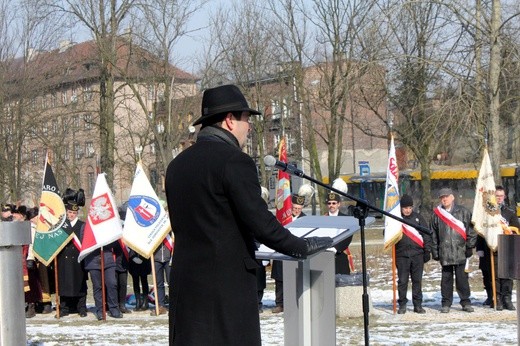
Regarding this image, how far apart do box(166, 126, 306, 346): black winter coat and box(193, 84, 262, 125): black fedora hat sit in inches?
7.4

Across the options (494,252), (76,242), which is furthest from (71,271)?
(494,252)

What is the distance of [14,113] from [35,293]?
1657 cm

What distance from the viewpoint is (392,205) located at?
46.2 ft

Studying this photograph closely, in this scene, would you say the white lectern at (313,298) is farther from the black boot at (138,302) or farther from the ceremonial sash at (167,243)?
the black boot at (138,302)

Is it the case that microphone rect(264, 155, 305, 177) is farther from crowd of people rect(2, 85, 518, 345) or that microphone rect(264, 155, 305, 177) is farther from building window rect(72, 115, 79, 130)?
building window rect(72, 115, 79, 130)

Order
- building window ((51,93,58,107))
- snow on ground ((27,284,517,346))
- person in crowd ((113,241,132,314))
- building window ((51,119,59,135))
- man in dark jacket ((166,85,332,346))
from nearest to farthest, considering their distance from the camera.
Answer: man in dark jacket ((166,85,332,346)) → snow on ground ((27,284,517,346)) → person in crowd ((113,241,132,314)) → building window ((51,93,58,107)) → building window ((51,119,59,135))

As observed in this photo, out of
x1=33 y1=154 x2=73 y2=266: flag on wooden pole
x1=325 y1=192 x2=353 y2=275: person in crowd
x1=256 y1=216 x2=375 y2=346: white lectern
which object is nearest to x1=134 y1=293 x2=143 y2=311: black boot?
x1=33 y1=154 x2=73 y2=266: flag on wooden pole

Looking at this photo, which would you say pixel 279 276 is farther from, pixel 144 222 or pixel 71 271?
pixel 71 271

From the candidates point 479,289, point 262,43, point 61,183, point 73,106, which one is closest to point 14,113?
point 73,106

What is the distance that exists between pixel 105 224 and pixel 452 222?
537cm

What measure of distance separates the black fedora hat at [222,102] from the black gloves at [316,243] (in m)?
0.77

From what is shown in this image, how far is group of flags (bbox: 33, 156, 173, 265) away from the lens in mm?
14586

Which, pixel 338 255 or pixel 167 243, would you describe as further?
pixel 167 243

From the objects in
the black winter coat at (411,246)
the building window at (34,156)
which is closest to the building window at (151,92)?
the building window at (34,156)
